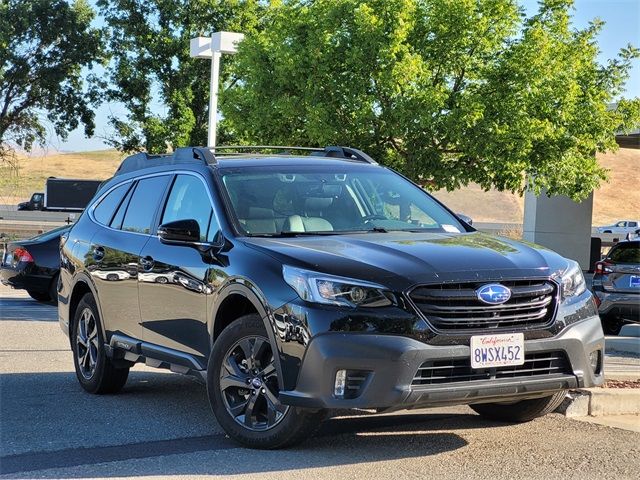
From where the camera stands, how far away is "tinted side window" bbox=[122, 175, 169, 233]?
791cm

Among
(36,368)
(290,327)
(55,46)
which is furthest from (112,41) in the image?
(290,327)

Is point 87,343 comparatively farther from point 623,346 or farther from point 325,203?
point 623,346

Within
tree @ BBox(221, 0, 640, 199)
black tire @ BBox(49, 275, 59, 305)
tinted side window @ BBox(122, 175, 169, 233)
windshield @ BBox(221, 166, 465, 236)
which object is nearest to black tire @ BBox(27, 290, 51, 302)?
black tire @ BBox(49, 275, 59, 305)

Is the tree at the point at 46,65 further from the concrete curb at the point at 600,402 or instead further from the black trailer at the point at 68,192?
the concrete curb at the point at 600,402

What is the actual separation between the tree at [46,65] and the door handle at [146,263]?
37.4 meters

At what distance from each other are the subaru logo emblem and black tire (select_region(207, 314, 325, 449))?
1.11 metres

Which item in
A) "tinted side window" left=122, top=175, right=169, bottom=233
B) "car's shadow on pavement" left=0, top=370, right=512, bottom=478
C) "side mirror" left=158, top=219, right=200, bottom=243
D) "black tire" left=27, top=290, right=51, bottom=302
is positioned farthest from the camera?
"black tire" left=27, top=290, right=51, bottom=302

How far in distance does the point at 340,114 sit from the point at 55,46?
86.1 feet

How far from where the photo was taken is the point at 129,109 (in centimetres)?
4459

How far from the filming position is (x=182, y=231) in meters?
6.87

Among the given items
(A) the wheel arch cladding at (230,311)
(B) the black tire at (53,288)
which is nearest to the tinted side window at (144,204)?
(A) the wheel arch cladding at (230,311)

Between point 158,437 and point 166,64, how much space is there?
38.6 m

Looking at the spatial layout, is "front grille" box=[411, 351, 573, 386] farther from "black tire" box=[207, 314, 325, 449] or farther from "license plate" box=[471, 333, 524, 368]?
"black tire" box=[207, 314, 325, 449]

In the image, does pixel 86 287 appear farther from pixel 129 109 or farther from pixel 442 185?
pixel 129 109
